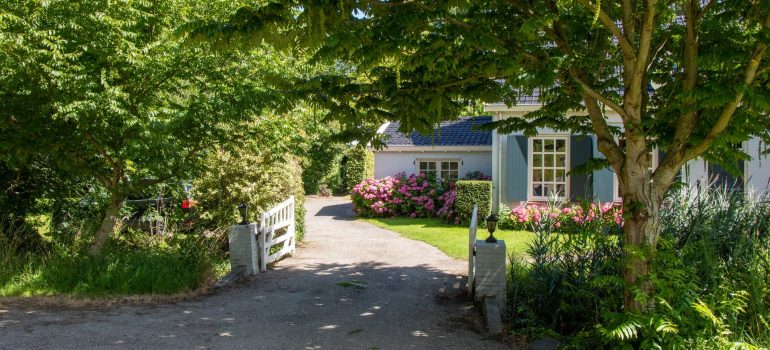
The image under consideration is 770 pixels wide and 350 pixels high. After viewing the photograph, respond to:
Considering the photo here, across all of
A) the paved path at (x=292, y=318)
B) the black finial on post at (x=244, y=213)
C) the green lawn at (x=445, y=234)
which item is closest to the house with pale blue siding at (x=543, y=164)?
the green lawn at (x=445, y=234)

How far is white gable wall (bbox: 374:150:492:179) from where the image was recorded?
789 inches

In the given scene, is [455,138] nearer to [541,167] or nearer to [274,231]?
[541,167]

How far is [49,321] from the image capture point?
248 inches

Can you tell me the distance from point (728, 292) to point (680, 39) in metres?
2.48

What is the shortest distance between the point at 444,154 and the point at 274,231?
10.4 metres

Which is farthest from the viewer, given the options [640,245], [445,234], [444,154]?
[444,154]

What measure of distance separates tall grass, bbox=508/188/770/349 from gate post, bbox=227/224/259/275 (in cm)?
436

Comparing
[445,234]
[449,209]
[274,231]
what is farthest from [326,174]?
[274,231]

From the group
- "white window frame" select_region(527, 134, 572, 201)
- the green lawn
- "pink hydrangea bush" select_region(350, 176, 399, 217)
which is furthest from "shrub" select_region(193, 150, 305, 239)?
"pink hydrangea bush" select_region(350, 176, 399, 217)

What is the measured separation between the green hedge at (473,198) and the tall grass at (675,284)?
26.3ft

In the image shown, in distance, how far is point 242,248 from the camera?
31.2 feet

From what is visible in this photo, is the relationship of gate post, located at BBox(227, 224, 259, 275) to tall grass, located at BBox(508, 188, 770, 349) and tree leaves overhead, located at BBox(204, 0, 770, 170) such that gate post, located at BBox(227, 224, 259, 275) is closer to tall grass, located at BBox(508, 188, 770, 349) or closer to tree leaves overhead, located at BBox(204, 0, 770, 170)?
tree leaves overhead, located at BBox(204, 0, 770, 170)

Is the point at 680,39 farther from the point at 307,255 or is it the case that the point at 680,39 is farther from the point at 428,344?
the point at 307,255

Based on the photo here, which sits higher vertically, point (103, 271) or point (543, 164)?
point (543, 164)
